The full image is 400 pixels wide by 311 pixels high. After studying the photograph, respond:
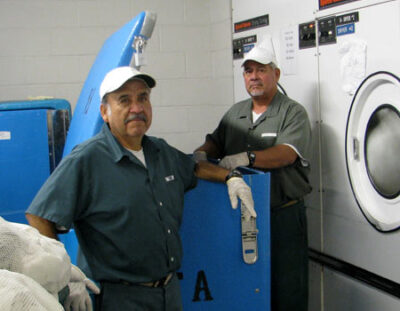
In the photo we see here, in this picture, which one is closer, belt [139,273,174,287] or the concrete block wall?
belt [139,273,174,287]

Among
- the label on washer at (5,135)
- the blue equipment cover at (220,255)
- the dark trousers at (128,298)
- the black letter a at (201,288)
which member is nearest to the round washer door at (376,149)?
the blue equipment cover at (220,255)

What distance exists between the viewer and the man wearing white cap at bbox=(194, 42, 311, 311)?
288cm

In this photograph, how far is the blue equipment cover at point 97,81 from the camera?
225cm

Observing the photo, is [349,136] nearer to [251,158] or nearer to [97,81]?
[251,158]

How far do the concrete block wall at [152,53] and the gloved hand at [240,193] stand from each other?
2.27 metres

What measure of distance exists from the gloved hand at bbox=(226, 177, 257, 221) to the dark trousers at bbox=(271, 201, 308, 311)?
0.80 m

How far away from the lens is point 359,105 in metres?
2.83

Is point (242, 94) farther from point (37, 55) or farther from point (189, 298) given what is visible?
point (189, 298)

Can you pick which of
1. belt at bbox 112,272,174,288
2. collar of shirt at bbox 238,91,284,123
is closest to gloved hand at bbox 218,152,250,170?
collar of shirt at bbox 238,91,284,123

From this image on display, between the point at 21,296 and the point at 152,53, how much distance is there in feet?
13.1

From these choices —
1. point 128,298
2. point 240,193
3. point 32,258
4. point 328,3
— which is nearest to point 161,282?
point 128,298

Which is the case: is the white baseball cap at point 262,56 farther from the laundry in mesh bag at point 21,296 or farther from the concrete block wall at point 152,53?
the laundry in mesh bag at point 21,296

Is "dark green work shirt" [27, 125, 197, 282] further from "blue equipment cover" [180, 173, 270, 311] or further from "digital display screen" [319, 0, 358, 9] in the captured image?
"digital display screen" [319, 0, 358, 9]

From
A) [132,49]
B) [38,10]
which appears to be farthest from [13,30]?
[132,49]
